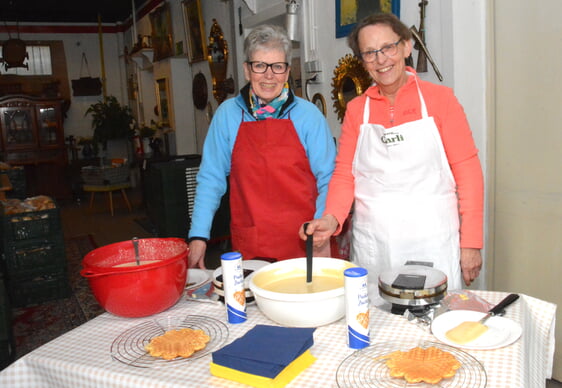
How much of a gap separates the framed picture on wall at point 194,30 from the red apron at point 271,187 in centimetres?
495

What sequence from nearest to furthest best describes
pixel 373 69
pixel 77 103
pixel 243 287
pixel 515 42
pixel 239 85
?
pixel 243 287, pixel 373 69, pixel 515 42, pixel 239 85, pixel 77 103

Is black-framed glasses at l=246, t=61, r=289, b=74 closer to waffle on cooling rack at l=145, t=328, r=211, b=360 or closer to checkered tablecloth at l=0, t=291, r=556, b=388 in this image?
checkered tablecloth at l=0, t=291, r=556, b=388

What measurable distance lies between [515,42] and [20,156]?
364 inches

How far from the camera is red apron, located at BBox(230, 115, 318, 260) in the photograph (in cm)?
217

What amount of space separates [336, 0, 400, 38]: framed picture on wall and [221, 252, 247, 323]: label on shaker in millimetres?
2238

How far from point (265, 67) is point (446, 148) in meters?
0.77

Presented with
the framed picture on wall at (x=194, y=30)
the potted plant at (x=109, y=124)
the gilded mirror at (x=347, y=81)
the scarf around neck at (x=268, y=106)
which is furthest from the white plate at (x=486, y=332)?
the potted plant at (x=109, y=124)

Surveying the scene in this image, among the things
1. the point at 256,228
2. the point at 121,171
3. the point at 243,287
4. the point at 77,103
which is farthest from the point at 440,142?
the point at 77,103

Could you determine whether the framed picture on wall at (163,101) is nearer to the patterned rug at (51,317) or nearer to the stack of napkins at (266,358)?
the patterned rug at (51,317)

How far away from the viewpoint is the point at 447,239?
211 centimetres

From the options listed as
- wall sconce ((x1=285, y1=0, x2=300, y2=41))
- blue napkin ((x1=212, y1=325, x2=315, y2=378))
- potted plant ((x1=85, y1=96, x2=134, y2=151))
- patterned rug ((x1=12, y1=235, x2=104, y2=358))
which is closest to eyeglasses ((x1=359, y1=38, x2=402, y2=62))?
blue napkin ((x1=212, y1=325, x2=315, y2=378))

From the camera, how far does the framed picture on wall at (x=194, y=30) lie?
673 cm

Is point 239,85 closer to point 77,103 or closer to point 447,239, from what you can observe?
point 447,239

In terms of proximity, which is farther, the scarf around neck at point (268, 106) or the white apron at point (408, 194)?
the scarf around neck at point (268, 106)
